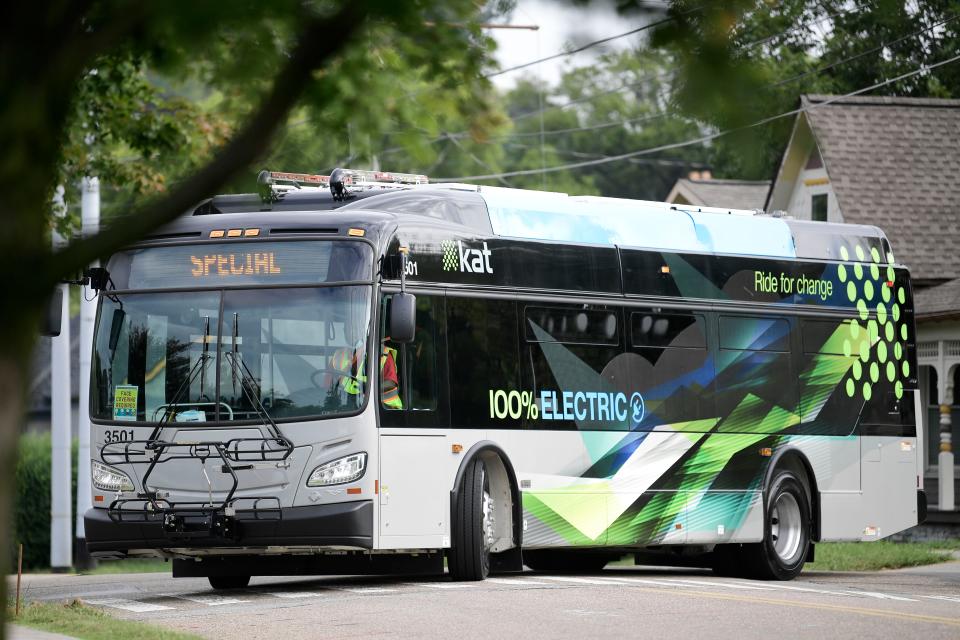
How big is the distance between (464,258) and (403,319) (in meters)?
1.54

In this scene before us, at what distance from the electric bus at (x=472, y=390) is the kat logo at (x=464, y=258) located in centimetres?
3

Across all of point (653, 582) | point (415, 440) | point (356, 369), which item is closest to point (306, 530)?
point (415, 440)

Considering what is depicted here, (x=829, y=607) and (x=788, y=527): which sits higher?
(x=788, y=527)

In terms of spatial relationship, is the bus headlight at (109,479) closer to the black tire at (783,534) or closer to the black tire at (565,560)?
the black tire at (565,560)

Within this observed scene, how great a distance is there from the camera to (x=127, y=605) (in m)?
14.3

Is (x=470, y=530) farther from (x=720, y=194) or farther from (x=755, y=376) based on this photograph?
(x=720, y=194)

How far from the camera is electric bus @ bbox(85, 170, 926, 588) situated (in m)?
14.4

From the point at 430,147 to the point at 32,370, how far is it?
224cm

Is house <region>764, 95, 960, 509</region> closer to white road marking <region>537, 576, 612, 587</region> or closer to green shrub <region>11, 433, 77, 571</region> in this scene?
white road marking <region>537, 576, 612, 587</region>

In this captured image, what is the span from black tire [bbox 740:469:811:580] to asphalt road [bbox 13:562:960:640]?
40.8 inches

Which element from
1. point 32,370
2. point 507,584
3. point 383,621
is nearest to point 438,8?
point 32,370

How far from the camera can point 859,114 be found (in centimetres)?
3338

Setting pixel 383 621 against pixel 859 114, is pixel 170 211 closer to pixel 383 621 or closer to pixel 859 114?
pixel 383 621

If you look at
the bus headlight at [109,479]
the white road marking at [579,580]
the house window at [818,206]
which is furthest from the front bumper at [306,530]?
the house window at [818,206]
